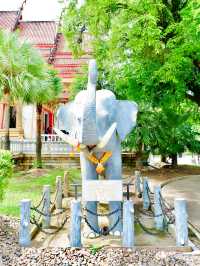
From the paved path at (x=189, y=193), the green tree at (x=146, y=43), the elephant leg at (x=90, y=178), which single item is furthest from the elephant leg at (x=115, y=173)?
the green tree at (x=146, y=43)

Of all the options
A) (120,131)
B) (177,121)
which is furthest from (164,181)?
(120,131)

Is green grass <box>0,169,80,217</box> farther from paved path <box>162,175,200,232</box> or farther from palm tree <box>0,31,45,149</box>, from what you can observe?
paved path <box>162,175,200,232</box>

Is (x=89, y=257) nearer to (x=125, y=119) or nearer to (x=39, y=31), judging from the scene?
(x=125, y=119)

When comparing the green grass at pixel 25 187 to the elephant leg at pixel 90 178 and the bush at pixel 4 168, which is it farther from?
the elephant leg at pixel 90 178

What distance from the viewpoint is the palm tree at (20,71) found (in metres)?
14.9

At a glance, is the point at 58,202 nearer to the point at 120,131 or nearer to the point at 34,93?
the point at 120,131

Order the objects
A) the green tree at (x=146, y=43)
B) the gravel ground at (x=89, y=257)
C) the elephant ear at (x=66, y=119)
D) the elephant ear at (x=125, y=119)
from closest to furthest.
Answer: the gravel ground at (x=89, y=257) < the elephant ear at (x=125, y=119) < the elephant ear at (x=66, y=119) < the green tree at (x=146, y=43)

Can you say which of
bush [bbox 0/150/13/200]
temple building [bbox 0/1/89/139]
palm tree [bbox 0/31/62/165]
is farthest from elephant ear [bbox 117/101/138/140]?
temple building [bbox 0/1/89/139]

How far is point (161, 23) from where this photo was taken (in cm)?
1191

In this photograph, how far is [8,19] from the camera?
28.6 meters

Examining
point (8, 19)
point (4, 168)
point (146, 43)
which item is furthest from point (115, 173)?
point (8, 19)

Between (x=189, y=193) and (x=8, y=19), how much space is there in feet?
71.0

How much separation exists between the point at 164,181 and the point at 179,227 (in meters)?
9.94

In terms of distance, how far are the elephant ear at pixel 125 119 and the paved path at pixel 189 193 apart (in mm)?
2780
